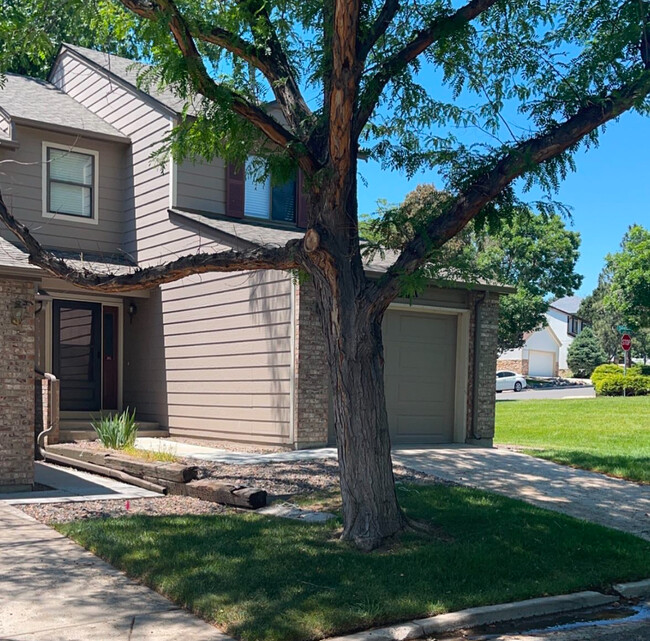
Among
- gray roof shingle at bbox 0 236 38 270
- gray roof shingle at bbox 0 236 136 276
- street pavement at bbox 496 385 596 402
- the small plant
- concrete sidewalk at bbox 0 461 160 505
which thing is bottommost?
street pavement at bbox 496 385 596 402

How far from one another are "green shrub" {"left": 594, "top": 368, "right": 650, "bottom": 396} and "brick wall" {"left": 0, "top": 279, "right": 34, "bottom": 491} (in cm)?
2758

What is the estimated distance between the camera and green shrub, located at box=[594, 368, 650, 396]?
32.4 m

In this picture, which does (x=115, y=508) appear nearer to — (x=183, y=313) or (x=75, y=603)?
(x=75, y=603)

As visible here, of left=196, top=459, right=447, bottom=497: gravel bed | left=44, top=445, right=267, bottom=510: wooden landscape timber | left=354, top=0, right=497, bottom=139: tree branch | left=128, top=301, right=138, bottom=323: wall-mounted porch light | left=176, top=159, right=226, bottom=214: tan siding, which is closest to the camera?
left=354, top=0, right=497, bottom=139: tree branch

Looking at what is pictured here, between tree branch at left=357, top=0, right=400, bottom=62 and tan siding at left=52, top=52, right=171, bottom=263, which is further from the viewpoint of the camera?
tan siding at left=52, top=52, right=171, bottom=263

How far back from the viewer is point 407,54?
25.9 ft

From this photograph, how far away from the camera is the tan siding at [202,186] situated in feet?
51.6

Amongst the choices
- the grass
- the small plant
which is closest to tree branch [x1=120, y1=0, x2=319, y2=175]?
the grass

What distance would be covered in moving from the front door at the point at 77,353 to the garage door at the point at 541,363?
51547 mm

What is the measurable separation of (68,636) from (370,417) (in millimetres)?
3228

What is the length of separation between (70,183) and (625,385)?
24612mm

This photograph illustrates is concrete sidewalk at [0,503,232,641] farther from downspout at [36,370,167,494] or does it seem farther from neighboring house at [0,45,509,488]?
neighboring house at [0,45,509,488]

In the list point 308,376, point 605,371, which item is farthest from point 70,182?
point 605,371

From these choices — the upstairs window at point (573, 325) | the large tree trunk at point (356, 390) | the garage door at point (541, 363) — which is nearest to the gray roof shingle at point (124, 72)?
the large tree trunk at point (356, 390)
